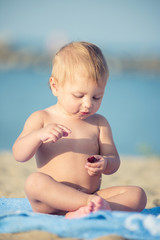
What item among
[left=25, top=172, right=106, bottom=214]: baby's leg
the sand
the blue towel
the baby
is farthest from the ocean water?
the blue towel

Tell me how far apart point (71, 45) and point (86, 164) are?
83cm

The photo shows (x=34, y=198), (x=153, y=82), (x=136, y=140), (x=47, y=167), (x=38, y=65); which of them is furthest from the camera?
(x=38, y=65)

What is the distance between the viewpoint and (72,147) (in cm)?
229

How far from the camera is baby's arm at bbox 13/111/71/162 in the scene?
2.03 meters

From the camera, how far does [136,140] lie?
8125mm

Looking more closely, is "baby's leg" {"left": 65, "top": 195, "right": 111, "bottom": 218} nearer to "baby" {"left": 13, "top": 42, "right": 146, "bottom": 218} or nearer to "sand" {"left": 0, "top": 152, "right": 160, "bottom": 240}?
"baby" {"left": 13, "top": 42, "right": 146, "bottom": 218}

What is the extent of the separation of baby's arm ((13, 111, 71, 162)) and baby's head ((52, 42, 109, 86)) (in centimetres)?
31

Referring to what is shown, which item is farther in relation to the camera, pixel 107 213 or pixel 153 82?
pixel 153 82

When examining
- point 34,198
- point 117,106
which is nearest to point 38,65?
point 117,106

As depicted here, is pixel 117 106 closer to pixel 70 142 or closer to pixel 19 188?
pixel 19 188

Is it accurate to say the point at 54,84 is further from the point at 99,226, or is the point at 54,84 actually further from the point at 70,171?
the point at 99,226

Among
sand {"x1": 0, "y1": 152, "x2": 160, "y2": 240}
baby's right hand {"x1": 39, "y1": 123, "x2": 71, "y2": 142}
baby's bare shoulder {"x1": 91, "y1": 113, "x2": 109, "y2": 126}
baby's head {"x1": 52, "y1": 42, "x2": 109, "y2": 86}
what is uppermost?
baby's head {"x1": 52, "y1": 42, "x2": 109, "y2": 86}

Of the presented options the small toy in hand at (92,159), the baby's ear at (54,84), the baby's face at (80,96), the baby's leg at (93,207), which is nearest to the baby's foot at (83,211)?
the baby's leg at (93,207)

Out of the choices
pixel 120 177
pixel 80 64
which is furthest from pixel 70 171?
→ pixel 120 177
